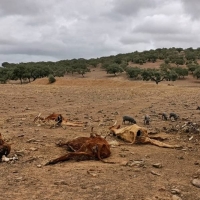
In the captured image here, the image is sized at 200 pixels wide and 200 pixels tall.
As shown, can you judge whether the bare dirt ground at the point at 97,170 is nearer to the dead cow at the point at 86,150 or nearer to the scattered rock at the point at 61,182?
the scattered rock at the point at 61,182

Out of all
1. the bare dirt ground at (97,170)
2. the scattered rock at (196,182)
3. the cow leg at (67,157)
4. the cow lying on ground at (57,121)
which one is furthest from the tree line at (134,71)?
the scattered rock at (196,182)

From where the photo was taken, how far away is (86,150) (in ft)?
21.3

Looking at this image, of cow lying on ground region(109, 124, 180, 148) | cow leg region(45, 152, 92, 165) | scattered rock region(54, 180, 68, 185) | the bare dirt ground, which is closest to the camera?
the bare dirt ground

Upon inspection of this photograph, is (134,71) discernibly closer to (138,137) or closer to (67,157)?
(138,137)

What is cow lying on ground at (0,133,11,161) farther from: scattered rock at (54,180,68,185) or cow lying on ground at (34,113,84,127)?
cow lying on ground at (34,113,84,127)

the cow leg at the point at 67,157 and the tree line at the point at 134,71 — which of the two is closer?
the cow leg at the point at 67,157

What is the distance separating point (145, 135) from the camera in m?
7.86

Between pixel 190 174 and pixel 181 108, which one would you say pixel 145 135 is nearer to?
pixel 190 174

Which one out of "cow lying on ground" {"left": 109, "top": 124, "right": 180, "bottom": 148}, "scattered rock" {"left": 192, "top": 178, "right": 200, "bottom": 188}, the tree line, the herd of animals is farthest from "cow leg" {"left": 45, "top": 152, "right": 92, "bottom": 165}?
the tree line

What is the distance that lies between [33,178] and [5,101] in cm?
1130

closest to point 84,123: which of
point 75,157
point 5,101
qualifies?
point 75,157

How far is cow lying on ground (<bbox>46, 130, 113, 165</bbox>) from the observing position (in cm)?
621

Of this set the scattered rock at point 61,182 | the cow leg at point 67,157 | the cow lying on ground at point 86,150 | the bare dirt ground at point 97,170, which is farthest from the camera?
the cow lying on ground at point 86,150

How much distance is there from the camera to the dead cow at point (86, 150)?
6213 mm
